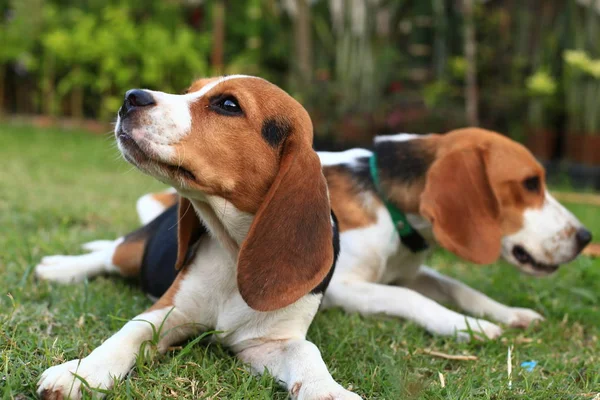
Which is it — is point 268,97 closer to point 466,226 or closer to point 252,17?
point 466,226

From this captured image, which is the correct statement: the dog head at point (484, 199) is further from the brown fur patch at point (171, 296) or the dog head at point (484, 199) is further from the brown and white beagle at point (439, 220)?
the brown fur patch at point (171, 296)

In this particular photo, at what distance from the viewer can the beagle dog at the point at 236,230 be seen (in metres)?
2.68

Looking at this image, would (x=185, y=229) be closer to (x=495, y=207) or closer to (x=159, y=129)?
(x=159, y=129)

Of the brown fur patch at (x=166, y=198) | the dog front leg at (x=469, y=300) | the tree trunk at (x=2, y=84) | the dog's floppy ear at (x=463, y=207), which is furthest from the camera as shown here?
the tree trunk at (x=2, y=84)

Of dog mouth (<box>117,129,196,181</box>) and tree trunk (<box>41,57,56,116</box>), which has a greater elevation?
dog mouth (<box>117,129,196,181</box>)

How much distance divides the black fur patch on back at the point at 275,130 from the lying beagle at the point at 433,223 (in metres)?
1.22

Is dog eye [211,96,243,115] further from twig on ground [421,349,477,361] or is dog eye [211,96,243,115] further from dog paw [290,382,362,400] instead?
twig on ground [421,349,477,361]

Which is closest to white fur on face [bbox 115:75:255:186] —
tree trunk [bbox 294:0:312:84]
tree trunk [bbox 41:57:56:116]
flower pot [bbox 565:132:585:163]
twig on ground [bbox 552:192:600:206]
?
twig on ground [bbox 552:192:600:206]

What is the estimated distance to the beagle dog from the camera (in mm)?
2676

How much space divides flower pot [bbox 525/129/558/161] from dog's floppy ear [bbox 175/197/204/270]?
8.20 meters

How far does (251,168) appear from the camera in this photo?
9.45 ft

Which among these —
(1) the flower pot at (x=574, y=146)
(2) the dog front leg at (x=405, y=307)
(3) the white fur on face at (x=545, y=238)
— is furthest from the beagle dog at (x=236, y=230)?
(1) the flower pot at (x=574, y=146)

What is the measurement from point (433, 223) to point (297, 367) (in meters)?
1.46

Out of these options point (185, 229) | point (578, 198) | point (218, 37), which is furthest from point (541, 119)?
point (185, 229)
